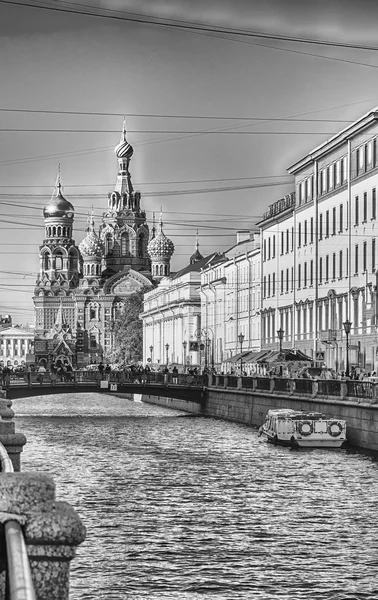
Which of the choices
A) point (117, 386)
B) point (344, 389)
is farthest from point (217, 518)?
point (117, 386)

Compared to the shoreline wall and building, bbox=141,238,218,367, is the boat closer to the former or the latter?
the shoreline wall

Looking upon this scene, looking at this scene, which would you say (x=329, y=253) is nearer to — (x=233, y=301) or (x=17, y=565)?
(x=233, y=301)

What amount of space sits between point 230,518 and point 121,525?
9.37 feet

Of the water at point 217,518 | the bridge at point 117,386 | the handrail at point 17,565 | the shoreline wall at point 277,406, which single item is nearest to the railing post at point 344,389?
the shoreline wall at point 277,406

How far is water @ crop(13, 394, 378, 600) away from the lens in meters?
22.1

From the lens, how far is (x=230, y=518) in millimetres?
30875

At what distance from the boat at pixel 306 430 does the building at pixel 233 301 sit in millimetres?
49778

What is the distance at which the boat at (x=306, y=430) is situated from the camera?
51.4 m

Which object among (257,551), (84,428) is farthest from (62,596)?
(84,428)

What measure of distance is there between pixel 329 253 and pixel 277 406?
853 inches

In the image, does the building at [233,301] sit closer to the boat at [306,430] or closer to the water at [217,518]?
the boat at [306,430]

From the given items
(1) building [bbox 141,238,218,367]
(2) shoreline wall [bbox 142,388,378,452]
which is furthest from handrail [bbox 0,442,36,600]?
A: (1) building [bbox 141,238,218,367]

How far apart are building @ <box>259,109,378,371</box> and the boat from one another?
53.4 feet

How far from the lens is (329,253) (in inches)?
3376
